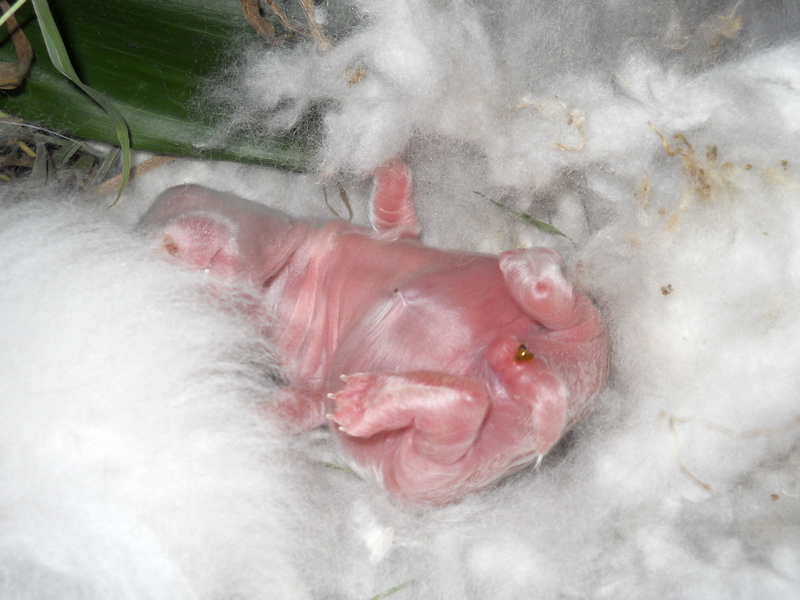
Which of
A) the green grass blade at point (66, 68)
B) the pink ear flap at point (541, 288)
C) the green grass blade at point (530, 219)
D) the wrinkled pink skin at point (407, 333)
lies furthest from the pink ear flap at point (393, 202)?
the green grass blade at point (66, 68)

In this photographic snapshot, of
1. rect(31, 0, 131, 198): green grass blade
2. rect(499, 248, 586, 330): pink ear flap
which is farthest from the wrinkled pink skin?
rect(31, 0, 131, 198): green grass blade

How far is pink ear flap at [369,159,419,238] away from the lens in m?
1.06

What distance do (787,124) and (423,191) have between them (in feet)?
1.80

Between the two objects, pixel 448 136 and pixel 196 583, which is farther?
pixel 448 136

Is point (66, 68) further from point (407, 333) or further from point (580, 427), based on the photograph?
point (580, 427)

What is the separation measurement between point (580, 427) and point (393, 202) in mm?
478

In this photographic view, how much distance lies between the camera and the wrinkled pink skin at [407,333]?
792 millimetres

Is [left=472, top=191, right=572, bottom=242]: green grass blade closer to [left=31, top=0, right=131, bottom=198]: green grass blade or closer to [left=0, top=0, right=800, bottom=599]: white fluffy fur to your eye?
[left=0, top=0, right=800, bottom=599]: white fluffy fur

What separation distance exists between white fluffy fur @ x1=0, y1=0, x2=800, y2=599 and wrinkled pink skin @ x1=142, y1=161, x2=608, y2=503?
0.24ft

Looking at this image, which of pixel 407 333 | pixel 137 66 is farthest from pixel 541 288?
pixel 137 66

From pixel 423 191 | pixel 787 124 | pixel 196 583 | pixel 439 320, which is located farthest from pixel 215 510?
pixel 787 124

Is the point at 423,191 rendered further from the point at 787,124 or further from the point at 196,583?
the point at 196,583

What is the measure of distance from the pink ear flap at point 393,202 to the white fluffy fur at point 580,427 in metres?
0.05

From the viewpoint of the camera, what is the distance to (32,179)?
1040 millimetres
